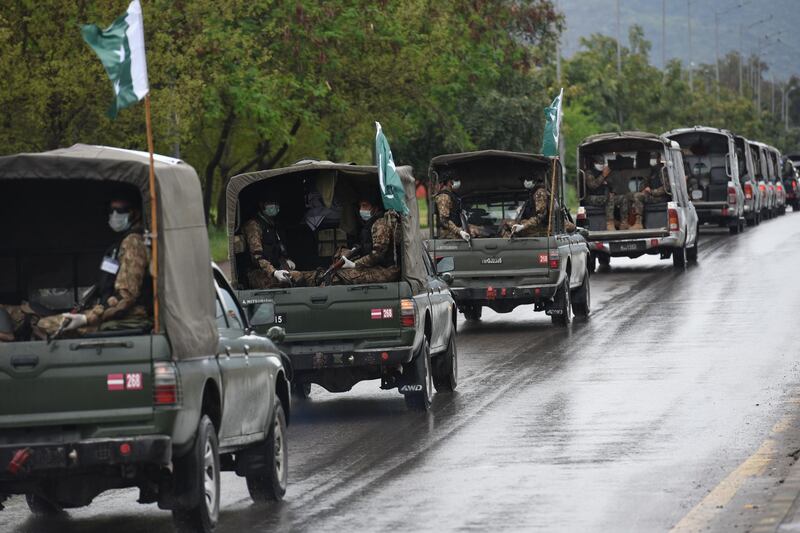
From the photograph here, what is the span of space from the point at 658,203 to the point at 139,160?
89.6ft

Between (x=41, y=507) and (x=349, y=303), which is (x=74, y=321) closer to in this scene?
(x=41, y=507)

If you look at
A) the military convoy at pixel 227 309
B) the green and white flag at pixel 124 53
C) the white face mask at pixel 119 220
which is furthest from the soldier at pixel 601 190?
the green and white flag at pixel 124 53

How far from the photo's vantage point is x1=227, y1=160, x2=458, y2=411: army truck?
1620cm

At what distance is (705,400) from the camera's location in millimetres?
16594

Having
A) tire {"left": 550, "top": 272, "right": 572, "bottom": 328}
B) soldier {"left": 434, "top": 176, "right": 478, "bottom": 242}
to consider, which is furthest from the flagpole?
tire {"left": 550, "top": 272, "right": 572, "bottom": 328}

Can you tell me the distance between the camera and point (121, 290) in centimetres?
1070

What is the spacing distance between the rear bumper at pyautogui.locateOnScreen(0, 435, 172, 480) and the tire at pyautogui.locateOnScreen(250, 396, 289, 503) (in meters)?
1.88

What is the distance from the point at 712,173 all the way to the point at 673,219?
53.6 ft

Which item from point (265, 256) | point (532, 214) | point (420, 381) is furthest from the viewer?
point (532, 214)

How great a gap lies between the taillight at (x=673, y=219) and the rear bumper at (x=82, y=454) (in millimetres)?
27229

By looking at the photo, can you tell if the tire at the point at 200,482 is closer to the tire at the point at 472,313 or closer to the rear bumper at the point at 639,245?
the tire at the point at 472,313

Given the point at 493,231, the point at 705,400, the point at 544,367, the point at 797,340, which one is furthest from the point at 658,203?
the point at 705,400

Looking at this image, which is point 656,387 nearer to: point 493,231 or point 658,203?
point 493,231

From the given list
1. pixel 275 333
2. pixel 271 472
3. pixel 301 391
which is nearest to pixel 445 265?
pixel 301 391
